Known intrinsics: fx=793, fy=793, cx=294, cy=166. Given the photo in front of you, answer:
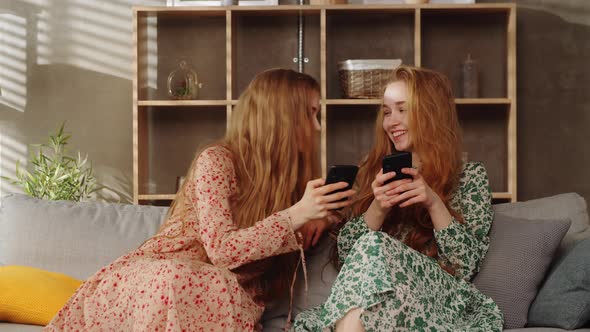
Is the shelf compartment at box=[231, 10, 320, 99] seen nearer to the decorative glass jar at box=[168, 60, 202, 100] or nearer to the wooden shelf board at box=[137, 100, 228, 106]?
the decorative glass jar at box=[168, 60, 202, 100]

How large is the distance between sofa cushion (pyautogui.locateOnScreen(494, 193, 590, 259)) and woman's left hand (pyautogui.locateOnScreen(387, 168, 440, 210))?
1.36ft

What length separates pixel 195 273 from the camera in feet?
6.63

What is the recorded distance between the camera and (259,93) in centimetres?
239

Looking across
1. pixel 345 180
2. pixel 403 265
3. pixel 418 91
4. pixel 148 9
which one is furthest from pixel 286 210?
pixel 148 9

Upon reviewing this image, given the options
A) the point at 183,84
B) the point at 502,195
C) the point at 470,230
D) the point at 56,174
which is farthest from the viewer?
the point at 183,84

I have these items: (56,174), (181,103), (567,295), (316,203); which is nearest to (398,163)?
(316,203)

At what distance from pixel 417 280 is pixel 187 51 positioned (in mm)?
2753

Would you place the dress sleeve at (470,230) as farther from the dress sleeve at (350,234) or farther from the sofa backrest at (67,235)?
the sofa backrest at (67,235)

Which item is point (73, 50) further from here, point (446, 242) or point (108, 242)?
point (446, 242)

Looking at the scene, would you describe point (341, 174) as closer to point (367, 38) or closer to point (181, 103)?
point (181, 103)

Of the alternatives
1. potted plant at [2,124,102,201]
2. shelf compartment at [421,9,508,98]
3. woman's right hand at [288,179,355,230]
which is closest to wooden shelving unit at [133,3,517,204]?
shelf compartment at [421,9,508,98]

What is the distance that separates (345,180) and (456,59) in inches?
93.9

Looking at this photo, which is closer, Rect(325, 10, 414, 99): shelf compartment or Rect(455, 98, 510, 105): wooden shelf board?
Rect(455, 98, 510, 105): wooden shelf board

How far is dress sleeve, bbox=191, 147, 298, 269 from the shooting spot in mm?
2154
